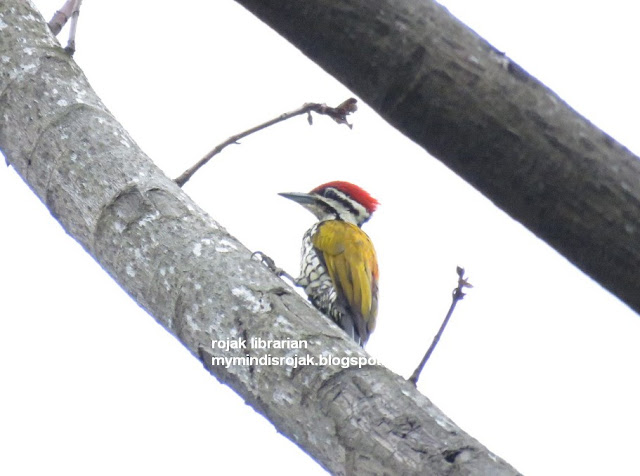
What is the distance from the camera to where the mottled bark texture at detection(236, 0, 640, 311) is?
99cm

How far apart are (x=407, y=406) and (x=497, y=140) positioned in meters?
0.76

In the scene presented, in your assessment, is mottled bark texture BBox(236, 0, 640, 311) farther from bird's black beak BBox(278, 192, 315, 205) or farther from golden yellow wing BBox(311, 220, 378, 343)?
bird's black beak BBox(278, 192, 315, 205)

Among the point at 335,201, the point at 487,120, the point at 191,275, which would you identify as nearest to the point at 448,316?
the point at 191,275

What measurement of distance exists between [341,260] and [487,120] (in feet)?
13.2

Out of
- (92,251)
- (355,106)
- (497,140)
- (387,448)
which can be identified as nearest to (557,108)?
(497,140)

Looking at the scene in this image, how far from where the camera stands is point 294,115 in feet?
9.95

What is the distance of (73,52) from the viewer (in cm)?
267

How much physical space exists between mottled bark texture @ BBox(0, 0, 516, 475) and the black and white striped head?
10.0ft

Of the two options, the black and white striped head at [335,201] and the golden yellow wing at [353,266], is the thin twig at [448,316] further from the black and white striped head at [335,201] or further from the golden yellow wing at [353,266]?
the black and white striped head at [335,201]

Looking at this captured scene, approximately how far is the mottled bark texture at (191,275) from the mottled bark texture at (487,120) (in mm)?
583

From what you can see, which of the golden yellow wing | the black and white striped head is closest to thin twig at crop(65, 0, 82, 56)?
the golden yellow wing

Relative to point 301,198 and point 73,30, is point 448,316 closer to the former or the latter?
point 73,30

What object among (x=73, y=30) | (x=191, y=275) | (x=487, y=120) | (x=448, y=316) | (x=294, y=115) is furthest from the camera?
(x=294, y=115)

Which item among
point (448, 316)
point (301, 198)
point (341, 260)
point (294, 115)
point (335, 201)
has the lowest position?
point (448, 316)
